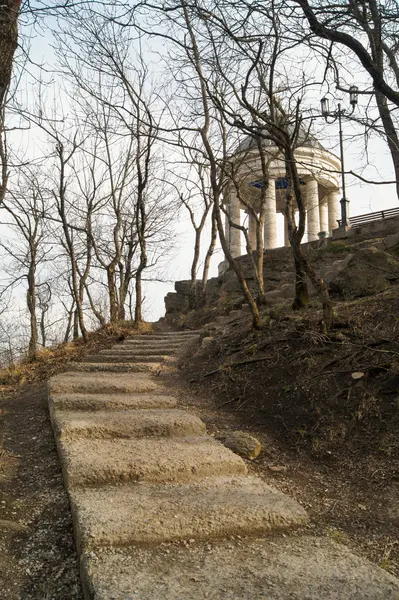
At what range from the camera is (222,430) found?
4277mm

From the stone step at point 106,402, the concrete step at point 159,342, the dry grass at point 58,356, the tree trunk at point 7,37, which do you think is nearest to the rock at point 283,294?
the concrete step at point 159,342

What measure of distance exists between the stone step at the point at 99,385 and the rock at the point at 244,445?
179 cm

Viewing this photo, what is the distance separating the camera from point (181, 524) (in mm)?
2418

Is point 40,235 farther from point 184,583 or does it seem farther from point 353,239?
point 184,583

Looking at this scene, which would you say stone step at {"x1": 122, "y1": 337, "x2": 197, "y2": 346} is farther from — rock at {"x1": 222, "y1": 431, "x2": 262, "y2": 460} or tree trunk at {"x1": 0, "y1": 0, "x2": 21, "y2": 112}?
tree trunk at {"x1": 0, "y1": 0, "x2": 21, "y2": 112}

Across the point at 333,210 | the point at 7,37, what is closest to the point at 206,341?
the point at 7,37

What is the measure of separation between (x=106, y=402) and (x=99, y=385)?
2.33 ft

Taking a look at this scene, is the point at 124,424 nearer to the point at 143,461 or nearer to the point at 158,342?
the point at 143,461

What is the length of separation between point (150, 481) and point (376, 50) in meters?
3.73

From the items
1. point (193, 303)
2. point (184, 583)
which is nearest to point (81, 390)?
point (184, 583)

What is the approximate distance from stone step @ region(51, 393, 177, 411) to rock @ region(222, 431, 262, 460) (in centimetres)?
109

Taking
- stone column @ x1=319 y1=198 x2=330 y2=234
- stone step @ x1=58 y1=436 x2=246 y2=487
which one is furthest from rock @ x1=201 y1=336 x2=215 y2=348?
stone column @ x1=319 y1=198 x2=330 y2=234

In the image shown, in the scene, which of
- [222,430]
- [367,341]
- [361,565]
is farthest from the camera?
[367,341]

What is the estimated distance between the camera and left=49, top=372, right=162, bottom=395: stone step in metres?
5.12
